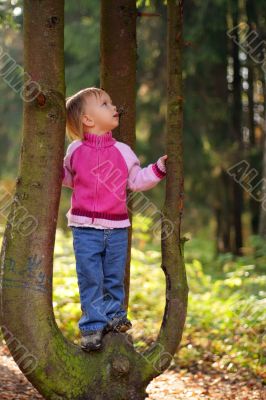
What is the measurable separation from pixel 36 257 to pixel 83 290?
0.38 meters

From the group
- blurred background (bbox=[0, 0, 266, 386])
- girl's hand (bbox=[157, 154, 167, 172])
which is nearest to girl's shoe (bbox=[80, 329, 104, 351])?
girl's hand (bbox=[157, 154, 167, 172])

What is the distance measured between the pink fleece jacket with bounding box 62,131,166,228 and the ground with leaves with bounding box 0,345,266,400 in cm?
163

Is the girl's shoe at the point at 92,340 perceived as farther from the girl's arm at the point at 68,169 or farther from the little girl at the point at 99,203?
the girl's arm at the point at 68,169

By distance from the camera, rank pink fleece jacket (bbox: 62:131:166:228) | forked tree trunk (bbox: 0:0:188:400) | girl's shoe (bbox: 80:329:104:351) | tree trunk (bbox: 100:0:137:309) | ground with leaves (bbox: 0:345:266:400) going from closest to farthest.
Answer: forked tree trunk (bbox: 0:0:188:400)
girl's shoe (bbox: 80:329:104:351)
pink fleece jacket (bbox: 62:131:166:228)
tree trunk (bbox: 100:0:137:309)
ground with leaves (bbox: 0:345:266:400)

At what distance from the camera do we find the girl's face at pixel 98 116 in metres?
4.05

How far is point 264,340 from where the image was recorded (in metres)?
6.14

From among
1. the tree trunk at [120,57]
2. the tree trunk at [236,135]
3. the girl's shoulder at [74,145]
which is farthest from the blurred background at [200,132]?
the girl's shoulder at [74,145]

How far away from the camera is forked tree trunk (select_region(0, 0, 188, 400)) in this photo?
3.68 meters

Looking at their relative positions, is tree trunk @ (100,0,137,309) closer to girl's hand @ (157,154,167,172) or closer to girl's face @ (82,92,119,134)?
girl's face @ (82,92,119,134)

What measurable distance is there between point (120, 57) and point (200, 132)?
11105 mm

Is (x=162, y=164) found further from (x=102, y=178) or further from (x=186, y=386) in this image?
(x=186, y=386)

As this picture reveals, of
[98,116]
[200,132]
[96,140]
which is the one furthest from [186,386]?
[200,132]

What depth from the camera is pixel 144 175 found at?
3.97m

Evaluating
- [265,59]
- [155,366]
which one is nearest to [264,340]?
[155,366]
